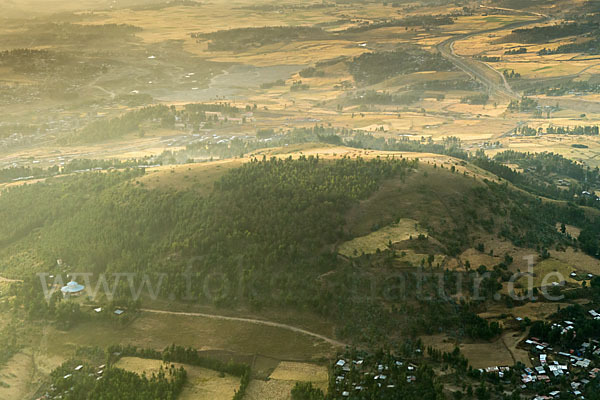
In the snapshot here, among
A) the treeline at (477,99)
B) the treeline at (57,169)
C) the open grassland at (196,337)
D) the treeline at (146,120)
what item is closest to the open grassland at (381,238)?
the open grassland at (196,337)

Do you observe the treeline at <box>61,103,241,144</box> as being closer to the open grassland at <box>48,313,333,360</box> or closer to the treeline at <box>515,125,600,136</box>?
the treeline at <box>515,125,600,136</box>

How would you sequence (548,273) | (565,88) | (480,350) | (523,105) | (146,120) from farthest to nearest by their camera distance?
(565,88) → (523,105) → (146,120) → (548,273) → (480,350)

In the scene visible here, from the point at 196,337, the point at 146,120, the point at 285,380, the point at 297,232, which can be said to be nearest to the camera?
the point at 285,380

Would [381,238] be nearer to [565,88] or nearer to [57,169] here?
[57,169]

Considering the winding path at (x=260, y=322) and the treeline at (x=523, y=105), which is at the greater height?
the treeline at (x=523, y=105)

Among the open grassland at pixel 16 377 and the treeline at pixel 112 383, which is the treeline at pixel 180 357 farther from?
the open grassland at pixel 16 377

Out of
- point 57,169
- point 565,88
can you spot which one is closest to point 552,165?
point 565,88

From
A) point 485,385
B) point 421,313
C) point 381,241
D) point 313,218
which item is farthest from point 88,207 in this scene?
point 485,385

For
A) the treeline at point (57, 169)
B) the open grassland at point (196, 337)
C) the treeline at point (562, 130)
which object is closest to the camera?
the open grassland at point (196, 337)
